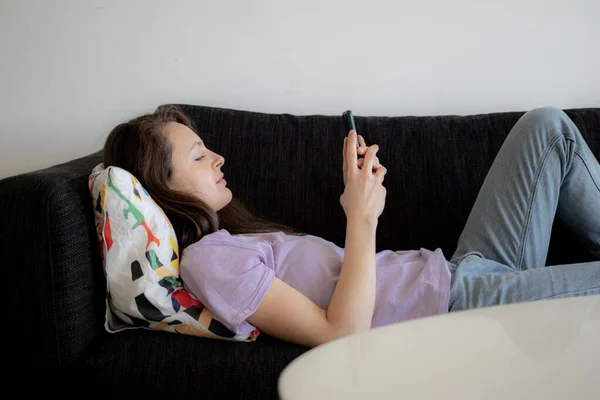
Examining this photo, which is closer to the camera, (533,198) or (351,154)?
(351,154)

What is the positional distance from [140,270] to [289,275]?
11.1 inches

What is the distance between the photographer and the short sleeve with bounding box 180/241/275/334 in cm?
112

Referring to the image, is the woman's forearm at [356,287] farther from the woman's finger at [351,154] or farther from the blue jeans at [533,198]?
the blue jeans at [533,198]

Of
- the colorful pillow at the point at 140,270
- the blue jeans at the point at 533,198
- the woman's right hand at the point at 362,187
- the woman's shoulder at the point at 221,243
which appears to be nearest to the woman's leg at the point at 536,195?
the blue jeans at the point at 533,198

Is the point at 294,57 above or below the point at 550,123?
above

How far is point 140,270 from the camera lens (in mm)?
1182

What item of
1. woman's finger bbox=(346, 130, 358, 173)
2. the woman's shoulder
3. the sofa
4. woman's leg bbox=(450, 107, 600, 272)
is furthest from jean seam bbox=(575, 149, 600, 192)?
the woman's shoulder

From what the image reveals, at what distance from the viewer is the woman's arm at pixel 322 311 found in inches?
44.1

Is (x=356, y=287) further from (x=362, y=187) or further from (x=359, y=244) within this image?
(x=362, y=187)

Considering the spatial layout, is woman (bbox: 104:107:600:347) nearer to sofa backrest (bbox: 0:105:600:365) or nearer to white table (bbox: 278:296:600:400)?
sofa backrest (bbox: 0:105:600:365)

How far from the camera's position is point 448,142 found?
5.59 ft

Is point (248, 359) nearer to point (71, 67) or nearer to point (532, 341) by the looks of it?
point (532, 341)

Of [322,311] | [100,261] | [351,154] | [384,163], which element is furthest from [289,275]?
[384,163]

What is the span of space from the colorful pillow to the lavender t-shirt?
0.03 m
